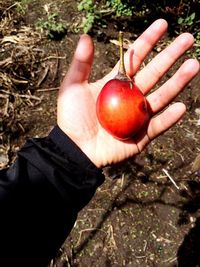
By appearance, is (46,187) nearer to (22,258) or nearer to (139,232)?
(22,258)

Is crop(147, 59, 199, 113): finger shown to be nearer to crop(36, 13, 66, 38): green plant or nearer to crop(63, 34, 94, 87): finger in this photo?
crop(63, 34, 94, 87): finger

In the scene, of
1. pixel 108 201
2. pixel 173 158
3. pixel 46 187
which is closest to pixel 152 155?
pixel 173 158

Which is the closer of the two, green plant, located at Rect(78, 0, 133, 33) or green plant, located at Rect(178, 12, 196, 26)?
green plant, located at Rect(178, 12, 196, 26)

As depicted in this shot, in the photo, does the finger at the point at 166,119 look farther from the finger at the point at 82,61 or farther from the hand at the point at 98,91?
the finger at the point at 82,61

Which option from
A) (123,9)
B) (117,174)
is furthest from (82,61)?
(123,9)

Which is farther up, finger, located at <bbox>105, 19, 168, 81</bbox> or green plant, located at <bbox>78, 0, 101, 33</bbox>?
finger, located at <bbox>105, 19, 168, 81</bbox>

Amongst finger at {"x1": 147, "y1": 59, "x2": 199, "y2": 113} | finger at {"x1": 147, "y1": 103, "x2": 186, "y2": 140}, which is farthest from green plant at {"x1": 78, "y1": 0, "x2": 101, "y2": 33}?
finger at {"x1": 147, "y1": 103, "x2": 186, "y2": 140}

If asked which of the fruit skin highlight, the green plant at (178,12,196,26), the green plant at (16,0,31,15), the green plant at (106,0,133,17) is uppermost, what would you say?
the fruit skin highlight
